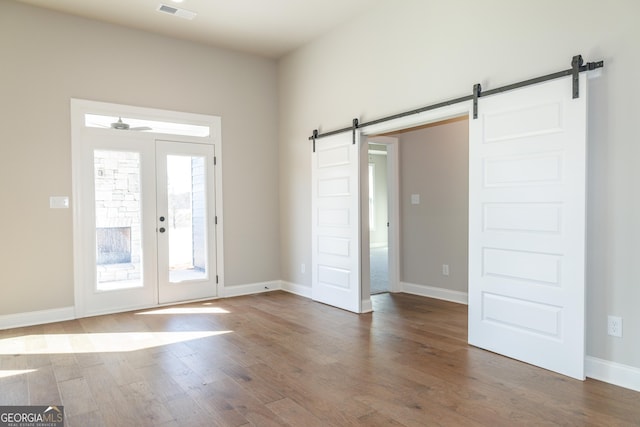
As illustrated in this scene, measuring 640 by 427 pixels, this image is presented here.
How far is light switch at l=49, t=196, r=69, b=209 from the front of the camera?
4453 millimetres

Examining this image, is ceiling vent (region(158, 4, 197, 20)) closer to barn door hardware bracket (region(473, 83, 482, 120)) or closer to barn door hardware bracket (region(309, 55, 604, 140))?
barn door hardware bracket (region(309, 55, 604, 140))

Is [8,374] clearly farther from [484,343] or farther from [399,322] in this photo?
[484,343]

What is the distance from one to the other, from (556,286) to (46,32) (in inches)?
219

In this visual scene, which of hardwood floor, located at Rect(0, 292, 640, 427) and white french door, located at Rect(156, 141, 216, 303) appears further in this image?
white french door, located at Rect(156, 141, 216, 303)

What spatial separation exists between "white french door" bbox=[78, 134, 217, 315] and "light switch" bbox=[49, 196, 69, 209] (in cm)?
16

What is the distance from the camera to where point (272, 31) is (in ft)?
16.8

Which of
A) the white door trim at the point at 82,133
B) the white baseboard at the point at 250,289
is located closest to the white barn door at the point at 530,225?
the white baseboard at the point at 250,289

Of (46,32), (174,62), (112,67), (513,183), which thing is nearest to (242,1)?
(174,62)

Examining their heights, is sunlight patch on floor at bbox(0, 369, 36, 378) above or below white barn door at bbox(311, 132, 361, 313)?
below

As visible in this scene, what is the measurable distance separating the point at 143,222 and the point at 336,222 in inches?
94.7

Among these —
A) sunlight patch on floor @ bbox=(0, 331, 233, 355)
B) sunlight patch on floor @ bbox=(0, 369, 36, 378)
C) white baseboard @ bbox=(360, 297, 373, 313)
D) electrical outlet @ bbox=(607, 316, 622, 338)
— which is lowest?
sunlight patch on floor @ bbox=(0, 331, 233, 355)

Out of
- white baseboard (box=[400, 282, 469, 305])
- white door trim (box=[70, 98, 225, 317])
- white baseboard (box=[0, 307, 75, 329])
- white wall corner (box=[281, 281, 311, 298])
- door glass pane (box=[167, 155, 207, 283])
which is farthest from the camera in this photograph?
white wall corner (box=[281, 281, 311, 298])

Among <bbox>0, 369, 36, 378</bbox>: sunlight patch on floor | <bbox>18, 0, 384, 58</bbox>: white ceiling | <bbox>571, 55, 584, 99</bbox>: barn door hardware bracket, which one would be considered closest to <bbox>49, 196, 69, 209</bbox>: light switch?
<bbox>0, 369, 36, 378</bbox>: sunlight patch on floor

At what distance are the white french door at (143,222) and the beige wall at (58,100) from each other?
22 centimetres
